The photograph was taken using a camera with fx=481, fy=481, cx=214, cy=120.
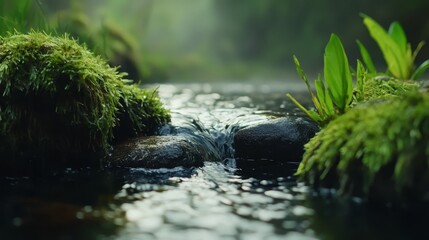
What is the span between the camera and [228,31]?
25.3m

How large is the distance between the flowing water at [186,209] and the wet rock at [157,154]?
92 millimetres

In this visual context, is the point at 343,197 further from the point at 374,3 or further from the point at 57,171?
the point at 374,3

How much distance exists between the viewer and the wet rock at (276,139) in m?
4.55

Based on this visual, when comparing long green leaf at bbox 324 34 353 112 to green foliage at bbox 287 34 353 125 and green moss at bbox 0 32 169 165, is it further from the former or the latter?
green moss at bbox 0 32 169 165

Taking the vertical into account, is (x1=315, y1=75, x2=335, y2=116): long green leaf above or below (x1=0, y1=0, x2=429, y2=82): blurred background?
below

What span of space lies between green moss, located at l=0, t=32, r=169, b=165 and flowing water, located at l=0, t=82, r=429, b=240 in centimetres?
A: 28

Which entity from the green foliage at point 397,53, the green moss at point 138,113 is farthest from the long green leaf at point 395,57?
the green moss at point 138,113

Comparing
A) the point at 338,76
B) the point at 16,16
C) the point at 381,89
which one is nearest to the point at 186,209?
the point at 338,76

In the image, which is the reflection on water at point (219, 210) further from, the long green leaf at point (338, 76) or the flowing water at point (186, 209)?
the long green leaf at point (338, 76)

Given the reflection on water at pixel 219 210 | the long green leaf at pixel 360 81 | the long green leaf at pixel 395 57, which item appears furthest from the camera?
the long green leaf at pixel 395 57

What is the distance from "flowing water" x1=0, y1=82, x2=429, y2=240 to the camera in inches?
96.0

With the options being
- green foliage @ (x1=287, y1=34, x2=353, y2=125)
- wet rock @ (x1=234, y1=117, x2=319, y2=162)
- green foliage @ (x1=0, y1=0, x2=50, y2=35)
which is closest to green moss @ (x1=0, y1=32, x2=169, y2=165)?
green foliage @ (x1=0, y1=0, x2=50, y2=35)

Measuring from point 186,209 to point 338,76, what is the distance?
1.92m

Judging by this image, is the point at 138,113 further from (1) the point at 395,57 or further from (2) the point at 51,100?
(1) the point at 395,57
